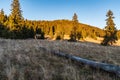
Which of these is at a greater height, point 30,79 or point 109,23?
point 109,23

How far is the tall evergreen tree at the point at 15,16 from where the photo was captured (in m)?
49.7

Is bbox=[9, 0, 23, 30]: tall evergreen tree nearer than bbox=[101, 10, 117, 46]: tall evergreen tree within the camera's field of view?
Yes

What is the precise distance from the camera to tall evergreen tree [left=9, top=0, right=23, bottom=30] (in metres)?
49.7

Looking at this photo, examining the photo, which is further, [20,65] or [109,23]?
[109,23]

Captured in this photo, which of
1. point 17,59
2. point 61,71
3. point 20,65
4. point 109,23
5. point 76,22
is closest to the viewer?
point 61,71

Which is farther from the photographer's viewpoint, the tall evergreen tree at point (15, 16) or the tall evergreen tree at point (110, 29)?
the tall evergreen tree at point (110, 29)

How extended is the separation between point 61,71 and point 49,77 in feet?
3.56

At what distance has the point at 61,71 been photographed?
8078mm

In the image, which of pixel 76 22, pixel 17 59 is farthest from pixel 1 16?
pixel 17 59

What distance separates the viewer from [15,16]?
50.8m

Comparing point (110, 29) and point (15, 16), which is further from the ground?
point (15, 16)

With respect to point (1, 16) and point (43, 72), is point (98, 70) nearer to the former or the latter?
point (43, 72)

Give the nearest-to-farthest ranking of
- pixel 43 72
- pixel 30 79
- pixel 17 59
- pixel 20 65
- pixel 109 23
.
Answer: pixel 30 79 < pixel 43 72 < pixel 20 65 < pixel 17 59 < pixel 109 23

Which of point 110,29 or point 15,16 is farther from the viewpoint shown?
point 110,29
